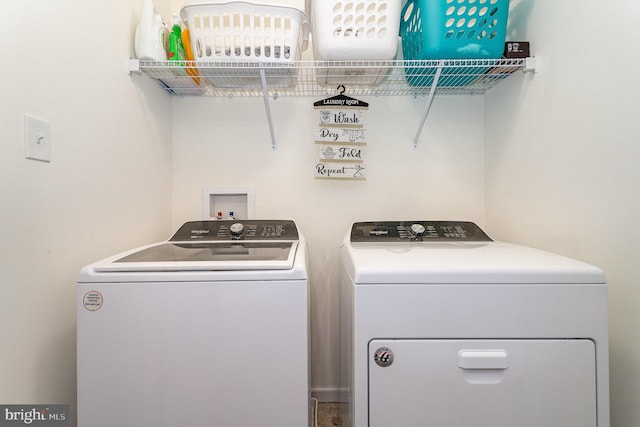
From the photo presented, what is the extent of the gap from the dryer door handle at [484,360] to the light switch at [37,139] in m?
1.34

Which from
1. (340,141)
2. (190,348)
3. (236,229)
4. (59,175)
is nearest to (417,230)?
(340,141)

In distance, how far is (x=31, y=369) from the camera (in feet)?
3.02

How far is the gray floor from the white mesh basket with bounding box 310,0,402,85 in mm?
1580

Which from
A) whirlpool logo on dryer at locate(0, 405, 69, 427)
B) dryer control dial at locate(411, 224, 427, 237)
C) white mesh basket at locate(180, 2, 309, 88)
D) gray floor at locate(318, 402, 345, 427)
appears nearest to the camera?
whirlpool logo on dryer at locate(0, 405, 69, 427)

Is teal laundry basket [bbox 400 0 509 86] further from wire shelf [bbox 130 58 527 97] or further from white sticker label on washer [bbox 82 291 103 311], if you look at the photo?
white sticker label on washer [bbox 82 291 103 311]

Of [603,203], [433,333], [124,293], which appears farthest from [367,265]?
[603,203]

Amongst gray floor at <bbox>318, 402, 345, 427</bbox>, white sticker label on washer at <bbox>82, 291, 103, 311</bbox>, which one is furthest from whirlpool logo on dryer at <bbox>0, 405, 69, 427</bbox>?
gray floor at <bbox>318, 402, 345, 427</bbox>

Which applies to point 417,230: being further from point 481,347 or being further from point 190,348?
point 190,348

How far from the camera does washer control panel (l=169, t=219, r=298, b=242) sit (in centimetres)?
143

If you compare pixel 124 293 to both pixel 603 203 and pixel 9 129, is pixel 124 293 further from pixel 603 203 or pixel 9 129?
pixel 603 203

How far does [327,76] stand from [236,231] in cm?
85

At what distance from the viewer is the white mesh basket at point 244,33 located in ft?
4.10

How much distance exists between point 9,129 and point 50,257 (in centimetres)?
38

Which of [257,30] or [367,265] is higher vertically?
[257,30]
